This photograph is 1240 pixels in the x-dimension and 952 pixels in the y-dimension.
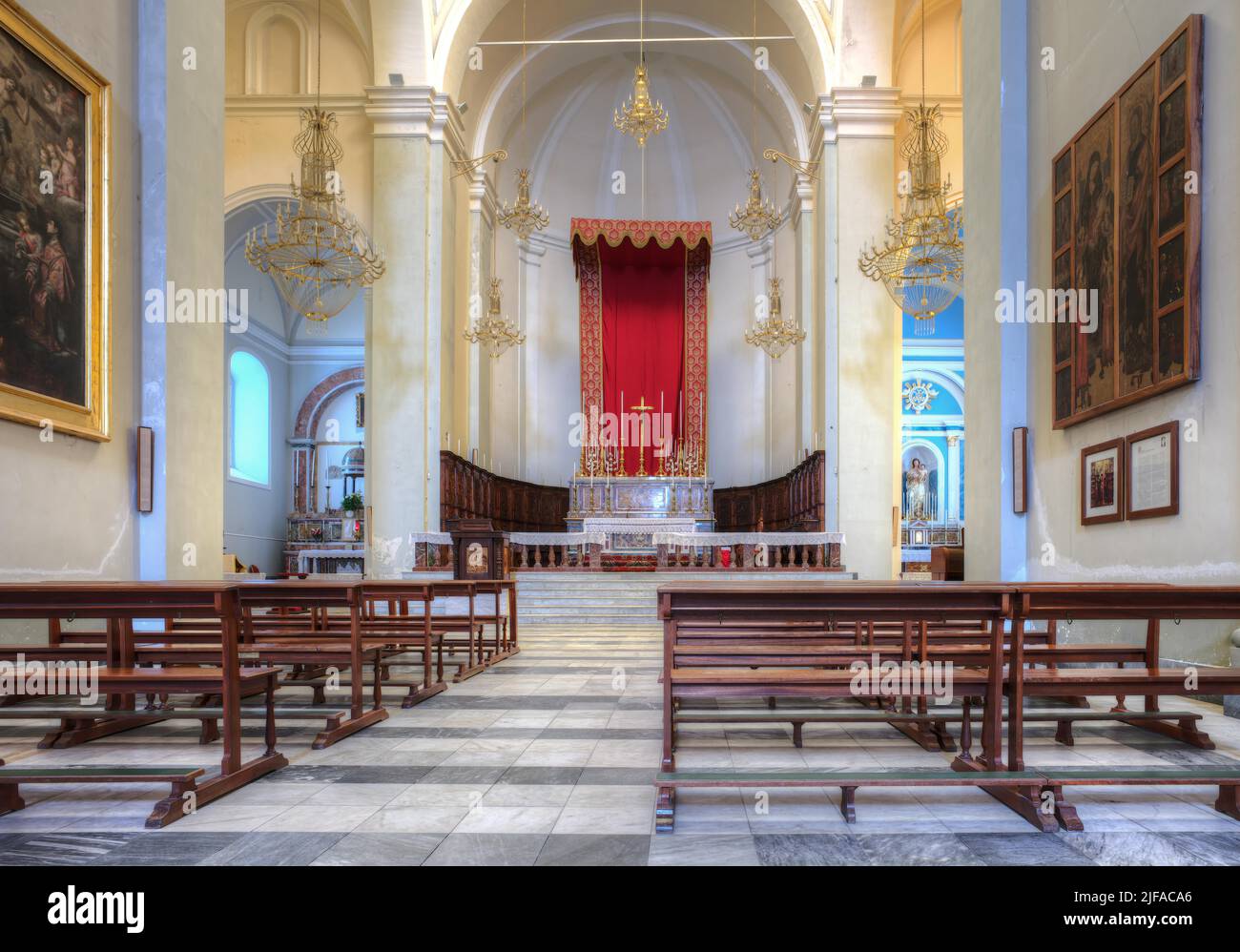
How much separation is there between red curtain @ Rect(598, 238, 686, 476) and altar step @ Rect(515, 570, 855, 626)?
674 centimetres

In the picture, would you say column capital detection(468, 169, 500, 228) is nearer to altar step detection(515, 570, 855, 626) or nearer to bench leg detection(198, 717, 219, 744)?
altar step detection(515, 570, 855, 626)

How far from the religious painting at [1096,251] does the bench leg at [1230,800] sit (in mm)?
3610

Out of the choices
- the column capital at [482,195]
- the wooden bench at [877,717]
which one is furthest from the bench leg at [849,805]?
the column capital at [482,195]

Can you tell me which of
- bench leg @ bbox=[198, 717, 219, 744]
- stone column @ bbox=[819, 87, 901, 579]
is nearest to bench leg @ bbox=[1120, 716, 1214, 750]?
bench leg @ bbox=[198, 717, 219, 744]

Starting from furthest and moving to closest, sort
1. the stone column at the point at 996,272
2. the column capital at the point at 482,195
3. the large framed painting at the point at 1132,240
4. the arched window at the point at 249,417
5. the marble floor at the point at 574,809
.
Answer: the arched window at the point at 249,417 → the column capital at the point at 482,195 → the stone column at the point at 996,272 → the large framed painting at the point at 1132,240 → the marble floor at the point at 574,809

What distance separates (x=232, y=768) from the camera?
3.41m

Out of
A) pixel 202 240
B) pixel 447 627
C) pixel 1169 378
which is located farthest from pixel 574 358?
pixel 1169 378

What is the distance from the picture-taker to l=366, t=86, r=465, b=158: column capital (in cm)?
1327

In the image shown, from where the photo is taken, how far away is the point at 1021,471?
7.35m

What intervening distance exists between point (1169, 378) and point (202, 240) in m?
7.53

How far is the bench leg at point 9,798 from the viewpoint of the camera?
3.15 metres

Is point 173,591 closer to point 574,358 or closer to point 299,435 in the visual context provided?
Result: point 574,358

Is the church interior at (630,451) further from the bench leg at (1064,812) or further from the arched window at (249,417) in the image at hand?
the arched window at (249,417)

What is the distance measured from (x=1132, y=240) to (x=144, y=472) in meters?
7.23
